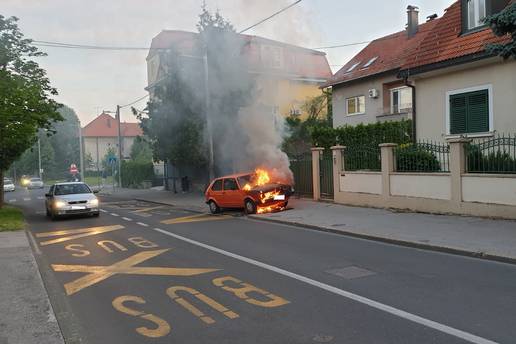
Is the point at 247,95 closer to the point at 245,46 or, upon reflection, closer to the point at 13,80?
the point at 245,46

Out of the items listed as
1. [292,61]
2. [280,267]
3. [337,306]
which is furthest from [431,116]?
[337,306]

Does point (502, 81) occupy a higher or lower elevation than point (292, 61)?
lower

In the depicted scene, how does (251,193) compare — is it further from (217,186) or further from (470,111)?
(470,111)

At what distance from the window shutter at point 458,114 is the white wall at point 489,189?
3066 mm

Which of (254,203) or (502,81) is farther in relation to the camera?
(254,203)

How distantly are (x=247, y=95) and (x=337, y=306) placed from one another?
16.9 metres

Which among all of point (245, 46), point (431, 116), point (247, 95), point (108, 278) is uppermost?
point (245, 46)

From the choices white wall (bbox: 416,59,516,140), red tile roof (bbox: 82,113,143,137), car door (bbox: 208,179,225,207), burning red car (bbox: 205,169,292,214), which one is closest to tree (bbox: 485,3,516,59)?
white wall (bbox: 416,59,516,140)

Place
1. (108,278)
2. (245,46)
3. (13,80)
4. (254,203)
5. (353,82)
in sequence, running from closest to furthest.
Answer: (108,278) < (254,203) < (13,80) < (245,46) < (353,82)

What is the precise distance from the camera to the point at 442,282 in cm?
637

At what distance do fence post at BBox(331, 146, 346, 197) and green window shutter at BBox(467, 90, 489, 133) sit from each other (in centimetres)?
426

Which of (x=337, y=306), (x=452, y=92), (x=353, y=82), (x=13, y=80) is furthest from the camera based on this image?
(x=353, y=82)

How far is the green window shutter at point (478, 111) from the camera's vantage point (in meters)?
14.1

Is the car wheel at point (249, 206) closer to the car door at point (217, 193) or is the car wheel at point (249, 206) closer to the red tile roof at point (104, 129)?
the car door at point (217, 193)
